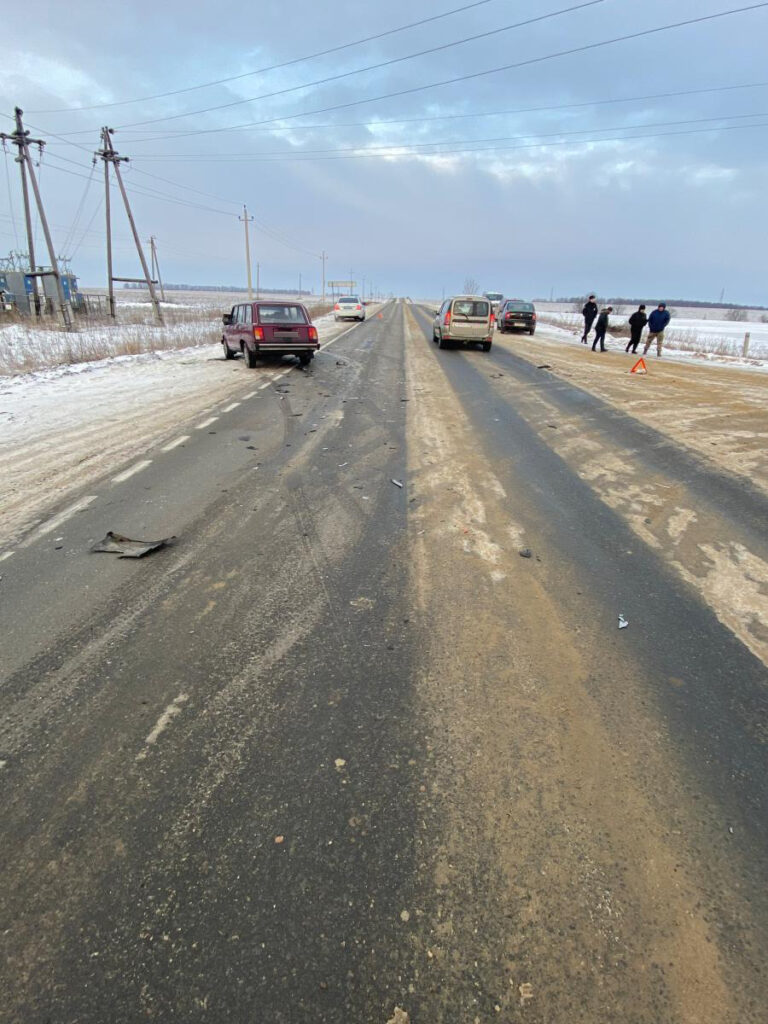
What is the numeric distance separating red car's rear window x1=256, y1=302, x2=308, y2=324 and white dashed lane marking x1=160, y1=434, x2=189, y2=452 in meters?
7.47

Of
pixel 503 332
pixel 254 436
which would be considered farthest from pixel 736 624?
pixel 503 332

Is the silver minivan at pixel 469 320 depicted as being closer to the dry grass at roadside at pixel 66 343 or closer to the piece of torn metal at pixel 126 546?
the dry grass at roadside at pixel 66 343

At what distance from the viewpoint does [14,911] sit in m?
1.72

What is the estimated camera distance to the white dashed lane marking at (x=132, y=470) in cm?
585

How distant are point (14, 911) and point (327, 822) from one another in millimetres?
1054

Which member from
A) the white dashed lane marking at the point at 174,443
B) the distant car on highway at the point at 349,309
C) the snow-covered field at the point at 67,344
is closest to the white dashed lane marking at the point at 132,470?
the white dashed lane marking at the point at 174,443

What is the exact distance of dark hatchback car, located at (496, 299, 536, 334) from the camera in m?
28.8

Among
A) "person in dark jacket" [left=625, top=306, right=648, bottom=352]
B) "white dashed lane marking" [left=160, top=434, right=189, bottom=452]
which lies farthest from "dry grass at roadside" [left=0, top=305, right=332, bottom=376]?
"person in dark jacket" [left=625, top=306, right=648, bottom=352]

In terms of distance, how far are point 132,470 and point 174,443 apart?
1.22m

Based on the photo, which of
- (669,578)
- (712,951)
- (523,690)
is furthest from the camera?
(669,578)

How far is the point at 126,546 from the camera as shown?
4250 millimetres

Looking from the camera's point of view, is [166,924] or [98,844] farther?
[98,844]

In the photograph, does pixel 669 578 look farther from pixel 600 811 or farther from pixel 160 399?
pixel 160 399

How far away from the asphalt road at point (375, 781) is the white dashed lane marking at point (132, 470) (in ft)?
4.52
